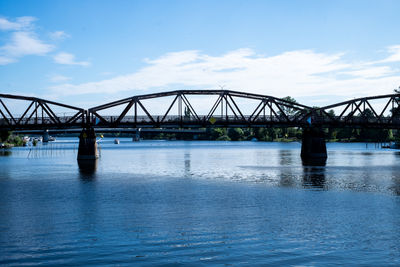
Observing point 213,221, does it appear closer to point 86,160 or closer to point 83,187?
point 83,187

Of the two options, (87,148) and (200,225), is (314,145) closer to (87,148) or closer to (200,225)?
(87,148)

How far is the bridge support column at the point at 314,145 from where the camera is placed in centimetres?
11055

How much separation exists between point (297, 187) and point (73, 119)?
71794 millimetres

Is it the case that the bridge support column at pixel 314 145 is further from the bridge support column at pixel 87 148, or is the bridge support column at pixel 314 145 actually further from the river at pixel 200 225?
the river at pixel 200 225

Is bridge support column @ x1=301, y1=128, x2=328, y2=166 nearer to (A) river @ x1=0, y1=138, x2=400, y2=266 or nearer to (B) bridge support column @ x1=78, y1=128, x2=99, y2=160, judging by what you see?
(B) bridge support column @ x1=78, y1=128, x2=99, y2=160

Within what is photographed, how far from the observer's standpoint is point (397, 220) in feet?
105

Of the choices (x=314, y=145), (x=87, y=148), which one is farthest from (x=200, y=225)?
(x=314, y=145)

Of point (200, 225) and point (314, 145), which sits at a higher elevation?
→ point (314, 145)

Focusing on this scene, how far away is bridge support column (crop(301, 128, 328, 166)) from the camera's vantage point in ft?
363

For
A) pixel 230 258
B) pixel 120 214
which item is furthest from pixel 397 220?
pixel 120 214

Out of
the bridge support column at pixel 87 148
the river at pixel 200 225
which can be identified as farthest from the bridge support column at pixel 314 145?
the river at pixel 200 225

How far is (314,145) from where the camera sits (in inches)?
4402

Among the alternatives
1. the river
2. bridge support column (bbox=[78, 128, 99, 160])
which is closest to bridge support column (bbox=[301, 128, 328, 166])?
bridge support column (bbox=[78, 128, 99, 160])

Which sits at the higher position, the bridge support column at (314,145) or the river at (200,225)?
the bridge support column at (314,145)
